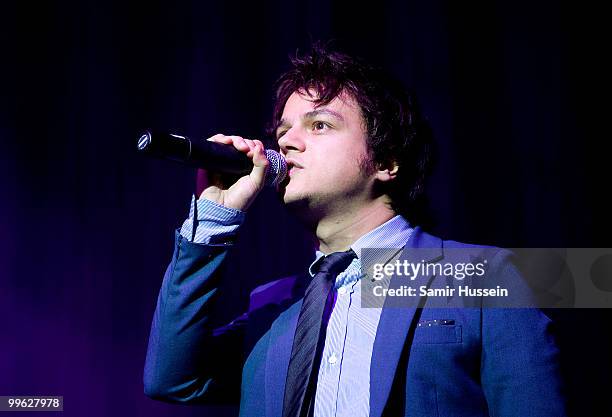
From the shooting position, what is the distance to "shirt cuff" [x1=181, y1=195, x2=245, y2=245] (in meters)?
1.39

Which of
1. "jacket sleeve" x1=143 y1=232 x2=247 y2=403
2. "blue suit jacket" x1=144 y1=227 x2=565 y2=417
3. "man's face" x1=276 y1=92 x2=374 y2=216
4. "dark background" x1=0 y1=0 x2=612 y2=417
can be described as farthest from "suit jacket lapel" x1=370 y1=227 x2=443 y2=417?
"dark background" x1=0 y1=0 x2=612 y2=417

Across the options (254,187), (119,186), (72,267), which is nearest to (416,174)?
(254,187)

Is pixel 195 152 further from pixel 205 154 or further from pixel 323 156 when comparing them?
pixel 323 156

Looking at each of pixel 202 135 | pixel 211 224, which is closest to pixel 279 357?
pixel 211 224

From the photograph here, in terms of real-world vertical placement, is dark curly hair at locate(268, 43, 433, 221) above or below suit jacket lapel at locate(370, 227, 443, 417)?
above

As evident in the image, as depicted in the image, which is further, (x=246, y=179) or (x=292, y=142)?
(x=292, y=142)

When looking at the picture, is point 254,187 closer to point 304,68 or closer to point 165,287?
point 165,287

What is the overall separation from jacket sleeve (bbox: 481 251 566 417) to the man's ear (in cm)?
55

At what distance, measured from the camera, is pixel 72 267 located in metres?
1.99

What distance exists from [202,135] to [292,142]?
2.25 ft

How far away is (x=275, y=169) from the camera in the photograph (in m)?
1.50

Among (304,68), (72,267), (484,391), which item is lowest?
(484,391)

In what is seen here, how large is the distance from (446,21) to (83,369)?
191 centimetres

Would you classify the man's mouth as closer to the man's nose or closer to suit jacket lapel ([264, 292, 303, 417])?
the man's nose
